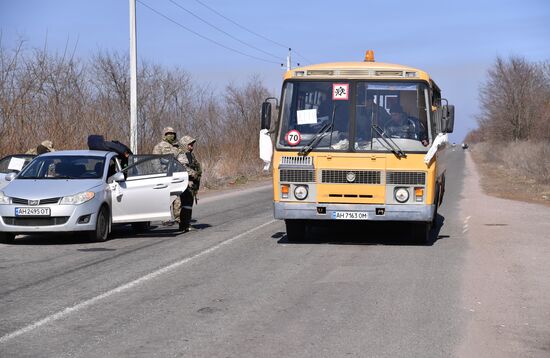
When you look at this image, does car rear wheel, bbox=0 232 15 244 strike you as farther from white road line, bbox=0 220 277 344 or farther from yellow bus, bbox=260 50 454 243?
yellow bus, bbox=260 50 454 243

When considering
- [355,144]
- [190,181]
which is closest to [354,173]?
[355,144]

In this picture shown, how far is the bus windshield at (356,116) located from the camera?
41.6ft

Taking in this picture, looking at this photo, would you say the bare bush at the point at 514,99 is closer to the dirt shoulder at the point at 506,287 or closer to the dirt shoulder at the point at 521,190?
the dirt shoulder at the point at 521,190

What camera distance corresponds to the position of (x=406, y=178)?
492 inches

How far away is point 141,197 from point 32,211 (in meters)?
2.02

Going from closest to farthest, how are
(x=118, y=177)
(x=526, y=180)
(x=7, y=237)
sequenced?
(x=7, y=237), (x=118, y=177), (x=526, y=180)

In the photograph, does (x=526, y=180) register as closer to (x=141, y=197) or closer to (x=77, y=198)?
(x=141, y=197)

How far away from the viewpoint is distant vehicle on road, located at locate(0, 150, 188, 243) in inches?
513

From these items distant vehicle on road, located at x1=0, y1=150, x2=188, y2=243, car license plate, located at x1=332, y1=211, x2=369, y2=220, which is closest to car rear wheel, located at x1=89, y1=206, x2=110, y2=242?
distant vehicle on road, located at x1=0, y1=150, x2=188, y2=243

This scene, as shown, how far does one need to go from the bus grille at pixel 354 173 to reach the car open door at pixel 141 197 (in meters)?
3.24

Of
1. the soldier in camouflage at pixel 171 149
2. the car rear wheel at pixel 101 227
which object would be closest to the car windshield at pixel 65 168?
the car rear wheel at pixel 101 227

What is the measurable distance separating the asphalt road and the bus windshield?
170 cm

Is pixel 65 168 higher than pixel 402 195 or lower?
higher

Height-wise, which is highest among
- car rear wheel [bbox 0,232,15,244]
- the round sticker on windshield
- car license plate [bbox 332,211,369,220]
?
the round sticker on windshield
